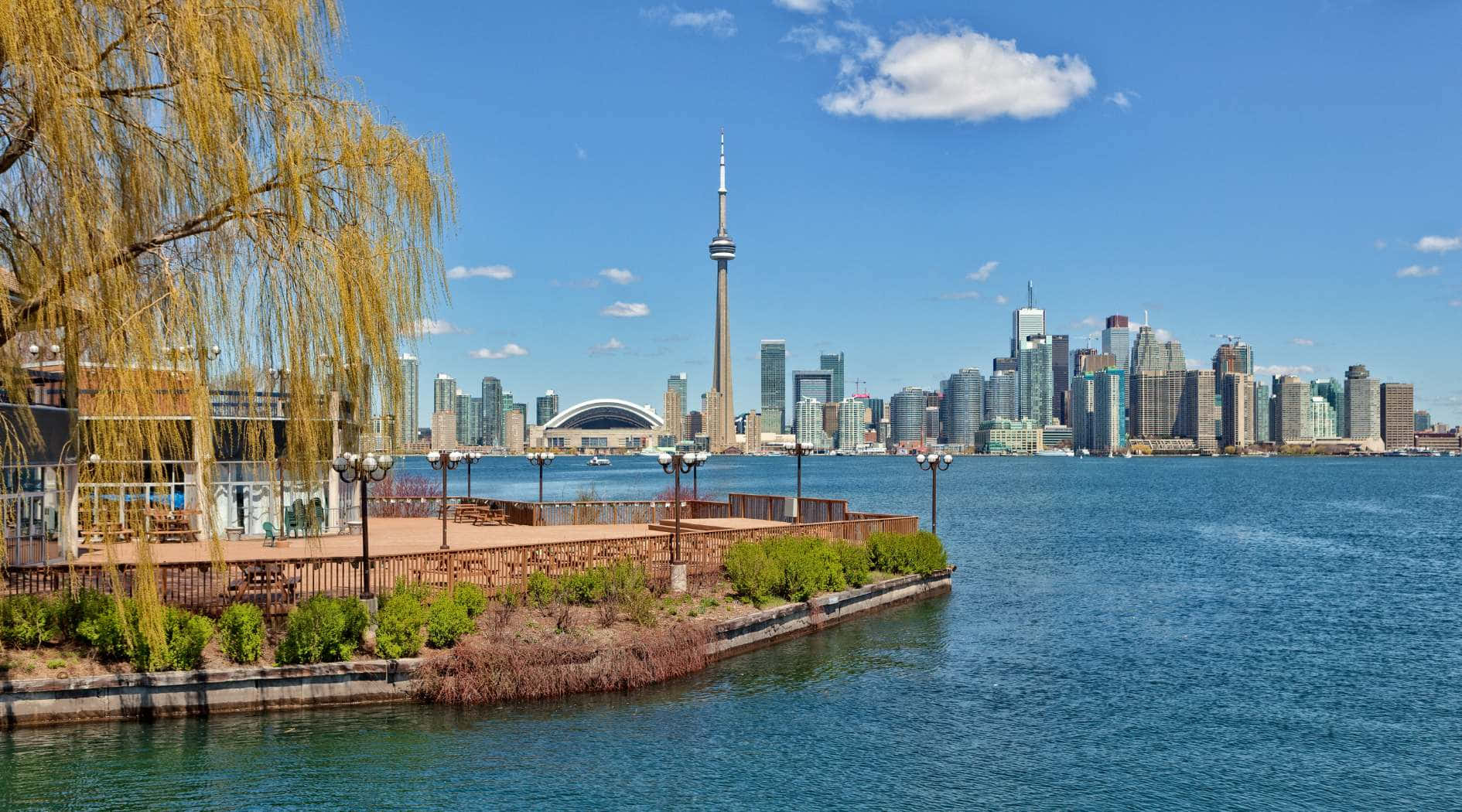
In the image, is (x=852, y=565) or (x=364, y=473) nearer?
(x=364, y=473)

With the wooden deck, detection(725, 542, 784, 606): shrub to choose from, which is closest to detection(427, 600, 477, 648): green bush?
the wooden deck

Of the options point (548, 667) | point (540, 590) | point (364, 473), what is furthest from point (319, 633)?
point (540, 590)

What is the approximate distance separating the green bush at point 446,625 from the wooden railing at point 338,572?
51.9 inches

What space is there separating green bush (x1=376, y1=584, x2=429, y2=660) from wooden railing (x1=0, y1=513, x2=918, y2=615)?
48.4 inches

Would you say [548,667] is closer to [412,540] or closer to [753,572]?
[753,572]

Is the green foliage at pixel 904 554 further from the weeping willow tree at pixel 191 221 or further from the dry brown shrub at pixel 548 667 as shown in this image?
the weeping willow tree at pixel 191 221

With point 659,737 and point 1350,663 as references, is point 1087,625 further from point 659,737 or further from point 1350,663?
point 659,737

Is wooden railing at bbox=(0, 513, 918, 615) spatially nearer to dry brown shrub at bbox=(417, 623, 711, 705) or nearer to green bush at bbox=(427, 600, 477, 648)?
green bush at bbox=(427, 600, 477, 648)

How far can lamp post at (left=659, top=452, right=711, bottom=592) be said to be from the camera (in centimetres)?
2578

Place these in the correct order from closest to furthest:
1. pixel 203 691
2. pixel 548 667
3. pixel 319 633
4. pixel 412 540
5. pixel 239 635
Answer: pixel 203 691, pixel 239 635, pixel 319 633, pixel 548 667, pixel 412 540

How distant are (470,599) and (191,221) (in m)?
9.52

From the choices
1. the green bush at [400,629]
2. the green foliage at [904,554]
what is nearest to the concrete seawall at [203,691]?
the green bush at [400,629]

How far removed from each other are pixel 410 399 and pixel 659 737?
22.7 feet

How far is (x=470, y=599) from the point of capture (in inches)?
845
